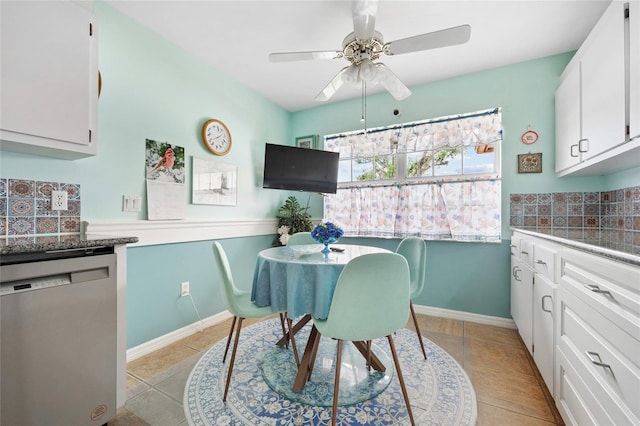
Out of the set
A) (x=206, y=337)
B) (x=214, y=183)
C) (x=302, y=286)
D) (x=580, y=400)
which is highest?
(x=214, y=183)

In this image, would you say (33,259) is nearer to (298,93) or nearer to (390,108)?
(298,93)

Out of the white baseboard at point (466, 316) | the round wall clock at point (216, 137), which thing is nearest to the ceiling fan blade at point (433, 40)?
the round wall clock at point (216, 137)

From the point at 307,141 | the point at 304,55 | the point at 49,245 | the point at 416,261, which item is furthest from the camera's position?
the point at 307,141

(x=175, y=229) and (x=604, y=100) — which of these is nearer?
(x=604, y=100)

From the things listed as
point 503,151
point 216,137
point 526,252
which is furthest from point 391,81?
point 216,137

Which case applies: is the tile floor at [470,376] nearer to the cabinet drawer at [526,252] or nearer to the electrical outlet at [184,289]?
the electrical outlet at [184,289]

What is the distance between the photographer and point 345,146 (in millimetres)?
3592

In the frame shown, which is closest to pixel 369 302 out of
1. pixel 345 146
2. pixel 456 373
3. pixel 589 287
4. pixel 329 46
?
pixel 589 287

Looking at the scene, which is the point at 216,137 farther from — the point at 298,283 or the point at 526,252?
the point at 526,252

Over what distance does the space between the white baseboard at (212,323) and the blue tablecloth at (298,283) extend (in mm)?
1157

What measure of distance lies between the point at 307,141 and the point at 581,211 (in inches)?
122

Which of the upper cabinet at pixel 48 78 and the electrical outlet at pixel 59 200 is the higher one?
the upper cabinet at pixel 48 78

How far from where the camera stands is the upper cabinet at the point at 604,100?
138cm

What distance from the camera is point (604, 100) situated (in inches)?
62.8
